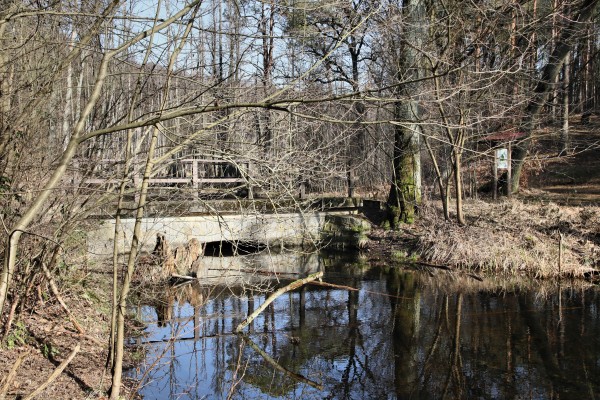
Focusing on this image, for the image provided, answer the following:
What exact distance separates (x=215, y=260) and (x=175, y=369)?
8356 millimetres

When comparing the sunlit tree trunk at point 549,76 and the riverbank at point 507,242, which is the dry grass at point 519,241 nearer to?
the riverbank at point 507,242

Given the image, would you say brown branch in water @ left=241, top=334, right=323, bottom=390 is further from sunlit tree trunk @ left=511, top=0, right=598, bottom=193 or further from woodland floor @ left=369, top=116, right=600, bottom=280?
sunlit tree trunk @ left=511, top=0, right=598, bottom=193

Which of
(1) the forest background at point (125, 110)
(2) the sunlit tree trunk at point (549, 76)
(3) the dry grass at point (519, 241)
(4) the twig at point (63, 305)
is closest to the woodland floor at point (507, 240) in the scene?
(3) the dry grass at point (519, 241)

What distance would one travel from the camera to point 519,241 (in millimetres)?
14859

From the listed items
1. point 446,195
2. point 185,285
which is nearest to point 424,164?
point 446,195

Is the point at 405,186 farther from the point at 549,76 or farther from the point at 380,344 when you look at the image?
the point at 380,344

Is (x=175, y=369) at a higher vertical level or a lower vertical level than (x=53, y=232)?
lower

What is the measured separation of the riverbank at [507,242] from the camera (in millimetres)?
13984

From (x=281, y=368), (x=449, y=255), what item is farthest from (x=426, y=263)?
(x=281, y=368)

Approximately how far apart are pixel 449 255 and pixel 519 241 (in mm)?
1644

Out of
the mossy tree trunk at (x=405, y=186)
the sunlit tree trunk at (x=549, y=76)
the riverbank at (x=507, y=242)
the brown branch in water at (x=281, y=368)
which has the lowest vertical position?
the brown branch in water at (x=281, y=368)

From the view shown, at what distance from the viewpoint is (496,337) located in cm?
944

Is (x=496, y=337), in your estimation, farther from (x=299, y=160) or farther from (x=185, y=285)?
(x=185, y=285)

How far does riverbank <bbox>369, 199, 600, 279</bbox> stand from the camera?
13984mm
